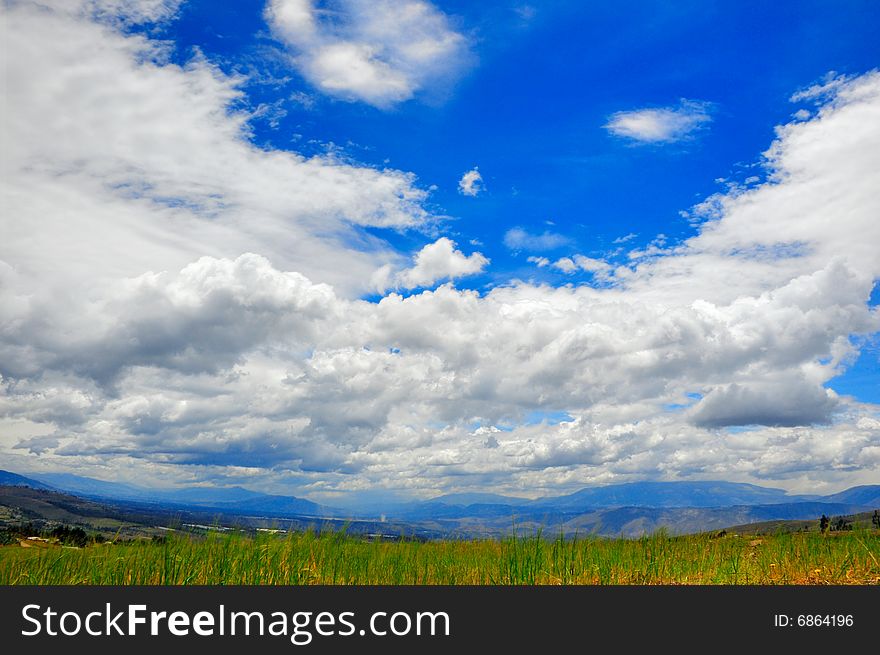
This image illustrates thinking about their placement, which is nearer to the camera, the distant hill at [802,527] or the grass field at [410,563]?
the grass field at [410,563]

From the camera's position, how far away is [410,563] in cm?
2039

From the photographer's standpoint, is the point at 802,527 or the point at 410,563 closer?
the point at 410,563

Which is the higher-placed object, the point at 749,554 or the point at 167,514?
the point at 167,514

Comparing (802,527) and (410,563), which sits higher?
(802,527)

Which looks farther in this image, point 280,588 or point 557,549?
point 557,549

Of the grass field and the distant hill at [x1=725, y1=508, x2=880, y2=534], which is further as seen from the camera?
the distant hill at [x1=725, y1=508, x2=880, y2=534]

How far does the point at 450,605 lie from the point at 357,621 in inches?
82.6

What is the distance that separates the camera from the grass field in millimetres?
17031

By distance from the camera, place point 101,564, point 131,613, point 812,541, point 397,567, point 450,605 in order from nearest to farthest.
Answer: point 131,613 → point 450,605 → point 101,564 → point 397,567 → point 812,541

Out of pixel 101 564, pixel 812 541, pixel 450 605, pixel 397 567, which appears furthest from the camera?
pixel 812 541

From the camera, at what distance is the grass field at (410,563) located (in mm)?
17031

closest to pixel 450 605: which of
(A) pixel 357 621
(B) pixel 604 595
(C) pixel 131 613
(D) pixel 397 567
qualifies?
(A) pixel 357 621

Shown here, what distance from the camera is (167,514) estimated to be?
19703 mm

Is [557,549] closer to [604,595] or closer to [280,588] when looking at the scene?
[604,595]
